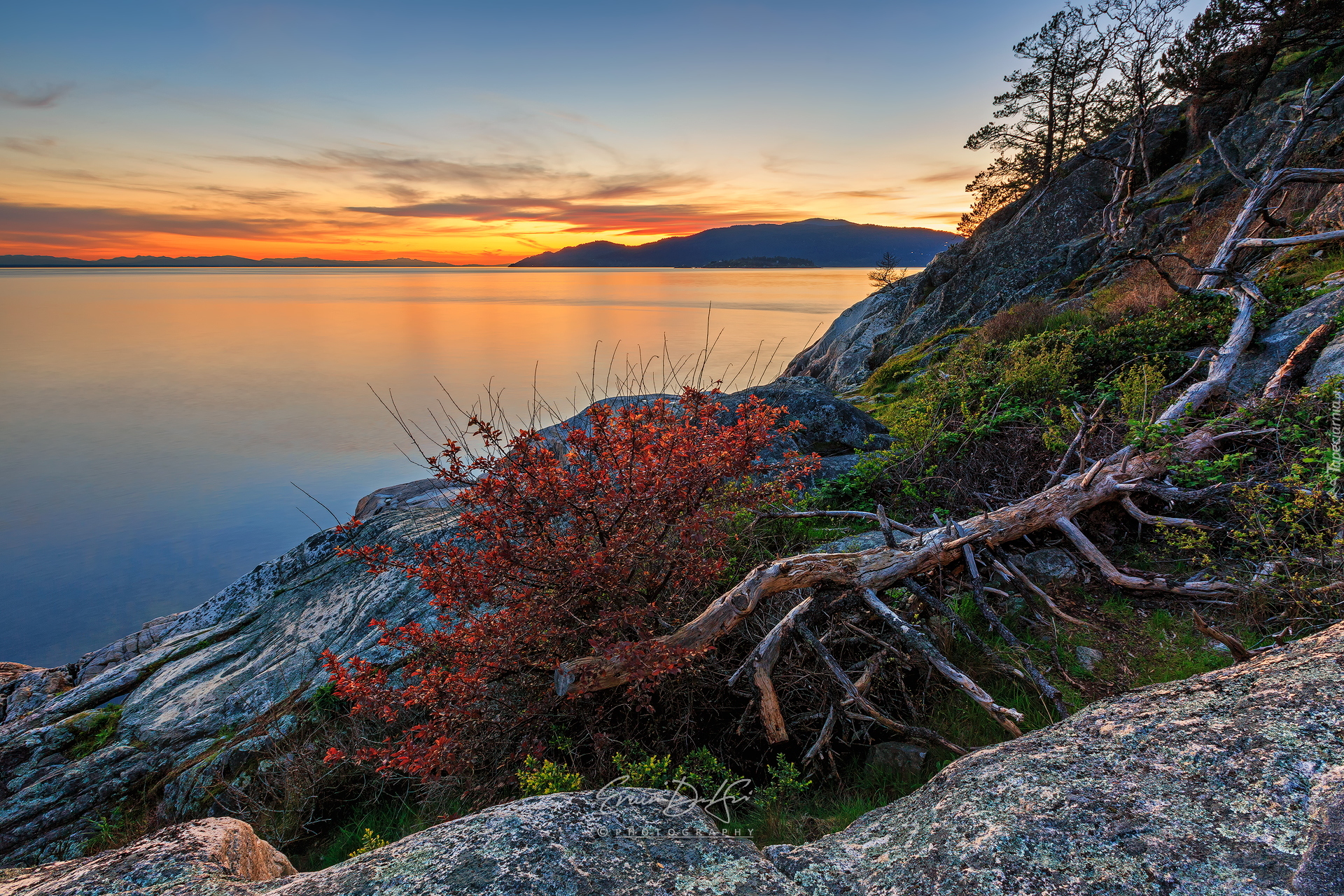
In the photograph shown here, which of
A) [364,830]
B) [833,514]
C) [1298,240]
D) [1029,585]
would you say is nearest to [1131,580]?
[1029,585]

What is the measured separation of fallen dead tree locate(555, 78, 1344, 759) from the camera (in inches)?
151

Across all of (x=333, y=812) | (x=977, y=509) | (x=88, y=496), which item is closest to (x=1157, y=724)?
(x=977, y=509)

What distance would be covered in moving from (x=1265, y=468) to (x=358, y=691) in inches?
299

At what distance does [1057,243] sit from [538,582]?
25.3m

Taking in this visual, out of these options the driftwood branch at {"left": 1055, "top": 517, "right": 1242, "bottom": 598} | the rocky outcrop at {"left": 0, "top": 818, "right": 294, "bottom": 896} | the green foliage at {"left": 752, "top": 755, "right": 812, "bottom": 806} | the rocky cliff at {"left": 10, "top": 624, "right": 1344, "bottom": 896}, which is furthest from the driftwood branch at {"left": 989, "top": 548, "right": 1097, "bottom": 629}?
the rocky outcrop at {"left": 0, "top": 818, "right": 294, "bottom": 896}

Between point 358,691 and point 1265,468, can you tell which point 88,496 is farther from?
point 1265,468

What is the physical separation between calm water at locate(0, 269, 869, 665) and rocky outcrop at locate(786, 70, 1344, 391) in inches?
137

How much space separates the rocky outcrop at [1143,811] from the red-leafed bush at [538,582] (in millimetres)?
1760

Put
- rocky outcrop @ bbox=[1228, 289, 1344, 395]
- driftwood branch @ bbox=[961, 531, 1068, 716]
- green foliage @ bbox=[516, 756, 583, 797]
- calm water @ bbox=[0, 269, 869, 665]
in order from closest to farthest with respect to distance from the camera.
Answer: green foliage @ bbox=[516, 756, 583, 797] → driftwood branch @ bbox=[961, 531, 1068, 716] → rocky outcrop @ bbox=[1228, 289, 1344, 395] → calm water @ bbox=[0, 269, 869, 665]

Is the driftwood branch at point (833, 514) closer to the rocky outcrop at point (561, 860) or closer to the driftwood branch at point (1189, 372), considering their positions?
the rocky outcrop at point (561, 860)

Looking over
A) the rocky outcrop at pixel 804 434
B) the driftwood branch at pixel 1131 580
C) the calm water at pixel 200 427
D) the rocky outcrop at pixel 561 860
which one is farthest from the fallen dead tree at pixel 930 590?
the calm water at pixel 200 427

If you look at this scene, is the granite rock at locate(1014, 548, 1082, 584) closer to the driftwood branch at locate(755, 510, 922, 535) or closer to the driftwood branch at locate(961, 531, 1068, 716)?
the driftwood branch at locate(961, 531, 1068, 716)

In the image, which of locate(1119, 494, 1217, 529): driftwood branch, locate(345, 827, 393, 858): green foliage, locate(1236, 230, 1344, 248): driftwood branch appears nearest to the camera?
locate(345, 827, 393, 858): green foliage

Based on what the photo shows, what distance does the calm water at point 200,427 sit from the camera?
466 inches
